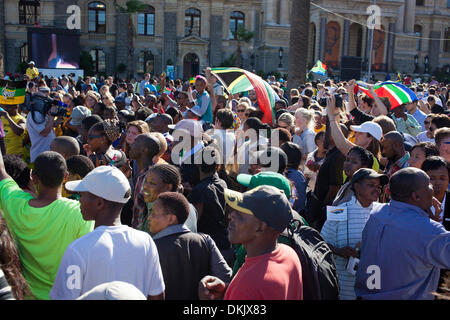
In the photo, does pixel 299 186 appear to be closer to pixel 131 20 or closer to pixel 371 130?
pixel 371 130

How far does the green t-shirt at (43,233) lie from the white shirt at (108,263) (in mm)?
534

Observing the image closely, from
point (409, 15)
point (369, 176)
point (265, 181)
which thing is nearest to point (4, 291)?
point (265, 181)

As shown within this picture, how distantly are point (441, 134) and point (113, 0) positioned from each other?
134 feet

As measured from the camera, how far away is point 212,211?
4836 millimetres

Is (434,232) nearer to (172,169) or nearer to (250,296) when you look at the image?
(250,296)

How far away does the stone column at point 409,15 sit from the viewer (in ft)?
168

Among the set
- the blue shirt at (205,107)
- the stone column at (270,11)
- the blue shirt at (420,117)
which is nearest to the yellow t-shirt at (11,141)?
the blue shirt at (205,107)

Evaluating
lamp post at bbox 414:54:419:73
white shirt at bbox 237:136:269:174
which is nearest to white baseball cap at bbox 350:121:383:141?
white shirt at bbox 237:136:269:174

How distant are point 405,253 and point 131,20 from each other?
3982 centimetres

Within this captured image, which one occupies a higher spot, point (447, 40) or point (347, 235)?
point (447, 40)

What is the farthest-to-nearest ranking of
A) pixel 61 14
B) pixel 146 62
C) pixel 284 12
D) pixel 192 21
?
pixel 284 12
pixel 192 21
pixel 146 62
pixel 61 14

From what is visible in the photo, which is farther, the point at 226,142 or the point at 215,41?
the point at 215,41

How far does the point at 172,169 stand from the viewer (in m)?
4.41
